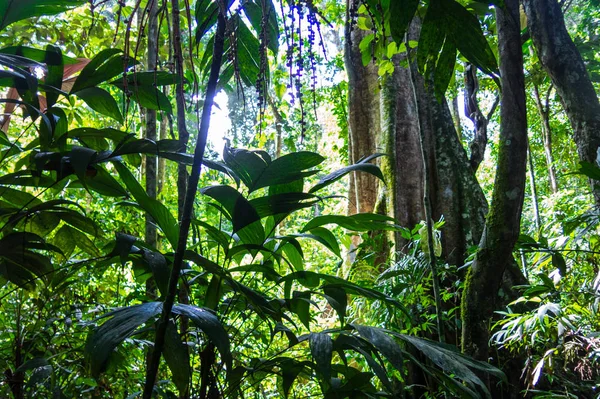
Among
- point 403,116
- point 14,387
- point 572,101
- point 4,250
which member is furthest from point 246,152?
point 403,116

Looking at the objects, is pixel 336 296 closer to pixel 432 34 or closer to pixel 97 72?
pixel 432 34

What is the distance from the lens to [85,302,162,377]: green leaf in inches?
22.5

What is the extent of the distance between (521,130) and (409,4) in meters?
1.22

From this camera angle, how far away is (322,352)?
0.79 meters

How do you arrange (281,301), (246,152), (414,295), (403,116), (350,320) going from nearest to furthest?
(246,152), (281,301), (414,295), (350,320), (403,116)

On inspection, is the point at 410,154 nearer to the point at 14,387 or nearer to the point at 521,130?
the point at 521,130

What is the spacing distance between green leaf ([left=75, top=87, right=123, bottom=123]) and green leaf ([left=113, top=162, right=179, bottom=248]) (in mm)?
240

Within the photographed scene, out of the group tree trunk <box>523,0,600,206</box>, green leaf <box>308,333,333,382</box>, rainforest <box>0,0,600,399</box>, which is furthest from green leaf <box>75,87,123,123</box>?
tree trunk <box>523,0,600,206</box>

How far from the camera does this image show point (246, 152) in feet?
2.74

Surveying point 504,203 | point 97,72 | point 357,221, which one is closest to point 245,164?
point 357,221

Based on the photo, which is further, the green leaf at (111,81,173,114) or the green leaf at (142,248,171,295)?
the green leaf at (111,81,173,114)

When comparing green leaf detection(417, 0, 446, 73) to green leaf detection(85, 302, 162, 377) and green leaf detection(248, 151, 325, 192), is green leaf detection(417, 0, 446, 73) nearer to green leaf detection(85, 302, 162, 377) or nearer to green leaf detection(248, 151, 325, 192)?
green leaf detection(248, 151, 325, 192)

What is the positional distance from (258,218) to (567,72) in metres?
1.76

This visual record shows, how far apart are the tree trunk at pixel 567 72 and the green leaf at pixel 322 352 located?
4.89 feet
